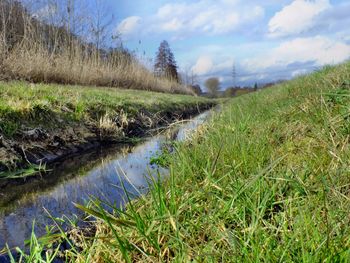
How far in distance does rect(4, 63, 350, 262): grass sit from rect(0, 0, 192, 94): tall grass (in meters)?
7.49

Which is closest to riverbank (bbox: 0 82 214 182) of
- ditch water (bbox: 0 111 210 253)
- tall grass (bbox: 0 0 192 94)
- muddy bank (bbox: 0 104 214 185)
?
muddy bank (bbox: 0 104 214 185)

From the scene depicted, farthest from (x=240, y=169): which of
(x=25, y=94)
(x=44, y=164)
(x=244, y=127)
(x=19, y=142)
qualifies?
(x=25, y=94)

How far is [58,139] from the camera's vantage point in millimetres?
5770

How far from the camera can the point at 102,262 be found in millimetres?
1854

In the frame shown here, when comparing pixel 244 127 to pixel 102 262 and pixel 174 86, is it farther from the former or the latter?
pixel 174 86

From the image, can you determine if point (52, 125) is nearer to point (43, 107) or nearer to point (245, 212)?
point (43, 107)

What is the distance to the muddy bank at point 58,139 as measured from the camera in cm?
462

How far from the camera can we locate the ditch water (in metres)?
2.77

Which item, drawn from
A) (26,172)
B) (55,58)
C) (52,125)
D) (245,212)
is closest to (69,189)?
(26,172)

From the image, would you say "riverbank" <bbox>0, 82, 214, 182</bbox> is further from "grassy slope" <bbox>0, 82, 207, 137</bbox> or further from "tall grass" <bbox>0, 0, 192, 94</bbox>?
"tall grass" <bbox>0, 0, 192, 94</bbox>

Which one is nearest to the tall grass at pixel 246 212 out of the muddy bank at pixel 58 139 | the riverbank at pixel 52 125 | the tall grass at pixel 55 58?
the muddy bank at pixel 58 139

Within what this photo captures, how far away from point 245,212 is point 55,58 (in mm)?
10804

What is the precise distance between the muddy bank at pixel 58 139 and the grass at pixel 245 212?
3.41 feet

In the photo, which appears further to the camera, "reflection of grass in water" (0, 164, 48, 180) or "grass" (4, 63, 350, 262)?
"reflection of grass in water" (0, 164, 48, 180)
